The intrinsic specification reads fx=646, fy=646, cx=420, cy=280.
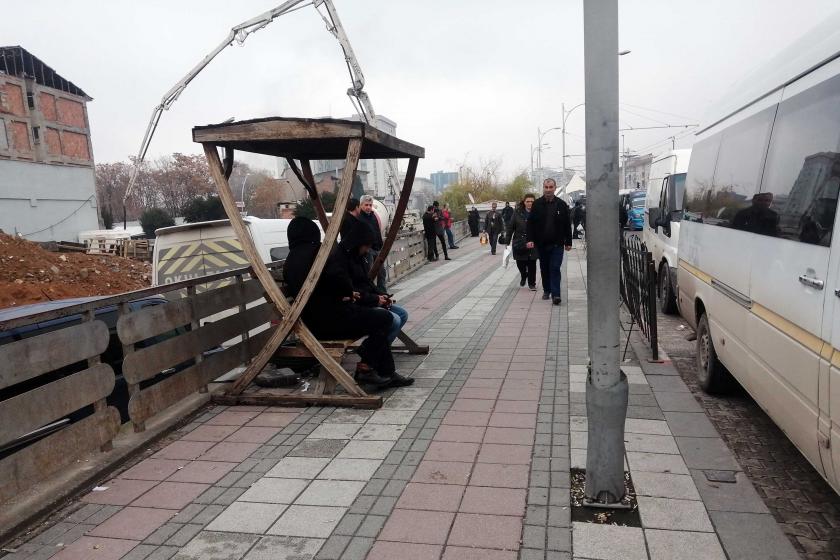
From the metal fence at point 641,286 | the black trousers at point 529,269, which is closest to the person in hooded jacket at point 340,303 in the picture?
the metal fence at point 641,286

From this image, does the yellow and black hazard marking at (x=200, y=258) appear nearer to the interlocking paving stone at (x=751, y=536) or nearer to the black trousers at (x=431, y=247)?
the interlocking paving stone at (x=751, y=536)

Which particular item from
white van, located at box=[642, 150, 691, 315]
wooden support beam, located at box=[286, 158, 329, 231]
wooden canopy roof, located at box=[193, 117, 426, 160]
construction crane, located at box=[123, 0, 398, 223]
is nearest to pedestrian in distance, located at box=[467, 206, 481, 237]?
construction crane, located at box=[123, 0, 398, 223]

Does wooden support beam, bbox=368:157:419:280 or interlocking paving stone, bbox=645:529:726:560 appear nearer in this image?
interlocking paving stone, bbox=645:529:726:560

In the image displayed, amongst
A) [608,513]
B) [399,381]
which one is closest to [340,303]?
A: [399,381]

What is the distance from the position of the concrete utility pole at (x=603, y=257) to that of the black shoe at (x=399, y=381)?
262 cm

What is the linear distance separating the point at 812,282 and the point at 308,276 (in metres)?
3.61

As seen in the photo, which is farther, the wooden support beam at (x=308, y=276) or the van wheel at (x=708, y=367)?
the van wheel at (x=708, y=367)

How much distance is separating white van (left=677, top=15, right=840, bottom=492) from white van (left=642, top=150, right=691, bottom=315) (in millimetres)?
3771

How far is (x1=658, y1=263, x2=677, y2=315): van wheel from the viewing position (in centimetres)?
975

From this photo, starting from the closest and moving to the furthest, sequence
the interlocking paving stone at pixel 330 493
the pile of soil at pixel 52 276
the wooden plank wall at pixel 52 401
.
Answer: the wooden plank wall at pixel 52 401 → the interlocking paving stone at pixel 330 493 → the pile of soil at pixel 52 276

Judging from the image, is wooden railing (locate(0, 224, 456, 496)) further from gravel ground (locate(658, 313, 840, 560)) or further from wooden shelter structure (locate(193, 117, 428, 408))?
gravel ground (locate(658, 313, 840, 560))

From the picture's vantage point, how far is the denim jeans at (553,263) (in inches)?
401

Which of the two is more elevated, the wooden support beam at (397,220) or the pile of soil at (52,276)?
the wooden support beam at (397,220)

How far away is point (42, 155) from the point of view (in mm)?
41500
